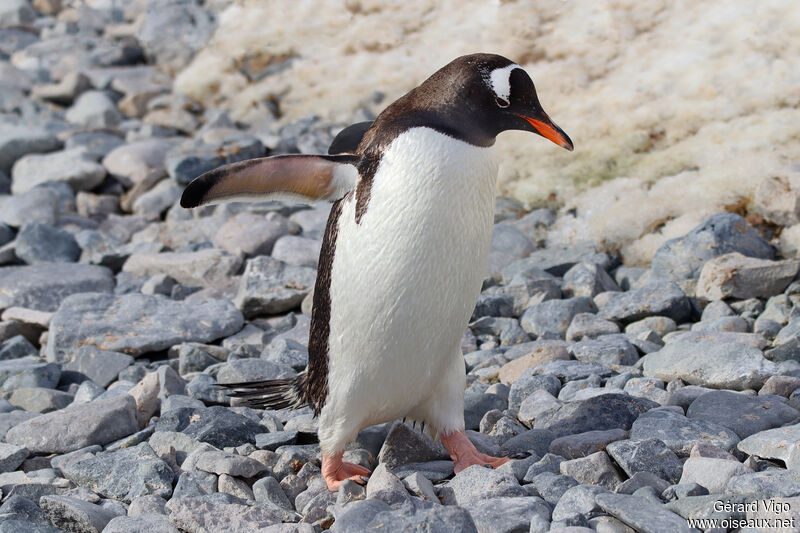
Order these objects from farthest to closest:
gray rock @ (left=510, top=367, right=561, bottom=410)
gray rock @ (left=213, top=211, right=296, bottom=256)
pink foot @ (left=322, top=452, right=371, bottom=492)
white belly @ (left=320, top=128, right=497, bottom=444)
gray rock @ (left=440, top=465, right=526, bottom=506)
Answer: gray rock @ (left=213, top=211, right=296, bottom=256), gray rock @ (left=510, top=367, right=561, bottom=410), pink foot @ (left=322, top=452, right=371, bottom=492), white belly @ (left=320, top=128, right=497, bottom=444), gray rock @ (left=440, top=465, right=526, bottom=506)

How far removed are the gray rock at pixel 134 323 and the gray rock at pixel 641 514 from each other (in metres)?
2.96

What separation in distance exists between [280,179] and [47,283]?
3290 mm

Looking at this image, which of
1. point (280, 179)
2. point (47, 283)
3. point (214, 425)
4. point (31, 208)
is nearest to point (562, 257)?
point (214, 425)

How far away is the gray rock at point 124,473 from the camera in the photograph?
3.16 meters

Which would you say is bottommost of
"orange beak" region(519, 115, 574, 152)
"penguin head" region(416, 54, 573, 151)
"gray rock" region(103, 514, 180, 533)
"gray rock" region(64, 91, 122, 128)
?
"gray rock" region(103, 514, 180, 533)

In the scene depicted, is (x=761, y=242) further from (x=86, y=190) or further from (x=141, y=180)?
(x=86, y=190)

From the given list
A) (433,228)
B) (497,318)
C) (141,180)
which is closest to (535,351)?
(497,318)

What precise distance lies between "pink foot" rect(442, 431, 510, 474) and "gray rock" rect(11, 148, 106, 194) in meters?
5.33

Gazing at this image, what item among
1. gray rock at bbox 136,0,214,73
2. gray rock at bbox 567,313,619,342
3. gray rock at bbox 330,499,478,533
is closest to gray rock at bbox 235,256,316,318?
gray rock at bbox 567,313,619,342

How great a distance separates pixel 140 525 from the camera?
9.01ft

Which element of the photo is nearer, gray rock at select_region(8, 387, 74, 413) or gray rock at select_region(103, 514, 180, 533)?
gray rock at select_region(103, 514, 180, 533)

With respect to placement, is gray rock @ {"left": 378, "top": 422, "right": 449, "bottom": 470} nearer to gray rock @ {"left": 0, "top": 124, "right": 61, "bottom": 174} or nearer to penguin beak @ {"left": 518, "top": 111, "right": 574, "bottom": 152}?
penguin beak @ {"left": 518, "top": 111, "right": 574, "bottom": 152}

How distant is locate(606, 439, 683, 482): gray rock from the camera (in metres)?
2.92

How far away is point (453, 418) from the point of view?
3357 mm
